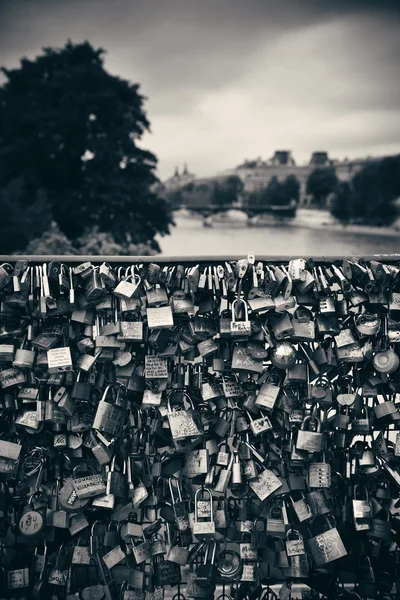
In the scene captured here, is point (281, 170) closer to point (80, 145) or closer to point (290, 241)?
point (290, 241)

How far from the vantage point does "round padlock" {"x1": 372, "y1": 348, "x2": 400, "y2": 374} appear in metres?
3.65

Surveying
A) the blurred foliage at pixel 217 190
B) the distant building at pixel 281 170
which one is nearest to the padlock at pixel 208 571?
the blurred foliage at pixel 217 190

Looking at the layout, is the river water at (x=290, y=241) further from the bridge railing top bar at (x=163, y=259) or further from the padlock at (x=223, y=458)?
the padlock at (x=223, y=458)

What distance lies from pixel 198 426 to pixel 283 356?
72 cm

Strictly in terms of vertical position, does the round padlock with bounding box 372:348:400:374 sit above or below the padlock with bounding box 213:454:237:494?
above

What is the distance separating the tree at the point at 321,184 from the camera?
1223 centimetres

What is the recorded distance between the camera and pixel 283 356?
3611 mm

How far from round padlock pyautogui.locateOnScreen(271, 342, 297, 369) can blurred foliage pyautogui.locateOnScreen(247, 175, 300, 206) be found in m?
8.20

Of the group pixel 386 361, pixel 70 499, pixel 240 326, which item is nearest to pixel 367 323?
pixel 386 361

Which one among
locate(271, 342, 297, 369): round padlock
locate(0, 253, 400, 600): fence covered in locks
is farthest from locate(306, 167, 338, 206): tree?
locate(271, 342, 297, 369): round padlock

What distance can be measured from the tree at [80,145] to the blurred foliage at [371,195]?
7729 mm

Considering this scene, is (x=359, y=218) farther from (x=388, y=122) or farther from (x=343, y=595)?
(x=343, y=595)

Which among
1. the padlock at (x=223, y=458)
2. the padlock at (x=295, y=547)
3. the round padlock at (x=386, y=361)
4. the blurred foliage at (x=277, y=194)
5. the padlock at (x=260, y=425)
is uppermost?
the blurred foliage at (x=277, y=194)

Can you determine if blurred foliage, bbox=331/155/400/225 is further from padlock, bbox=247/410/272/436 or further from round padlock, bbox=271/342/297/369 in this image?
padlock, bbox=247/410/272/436
